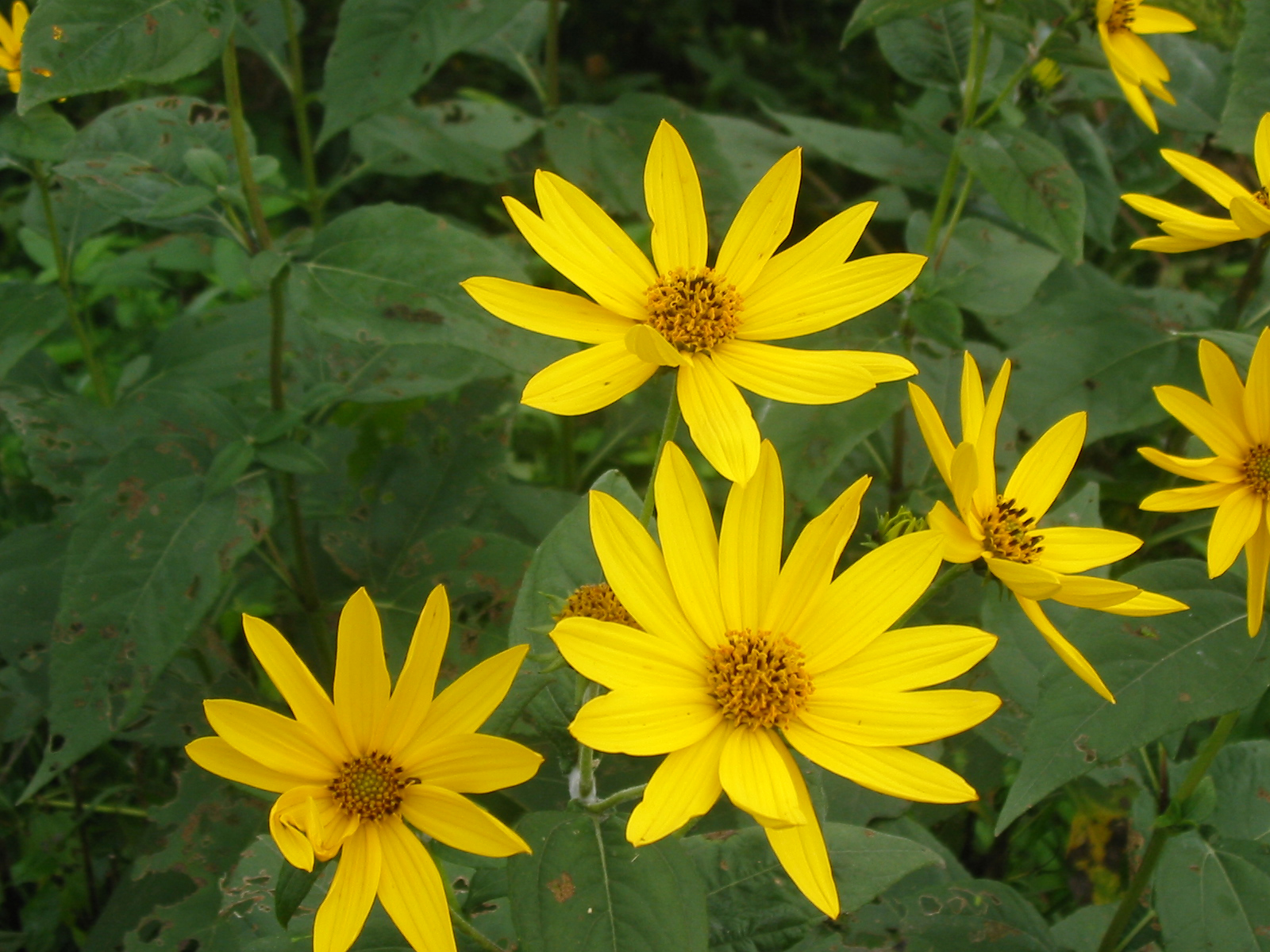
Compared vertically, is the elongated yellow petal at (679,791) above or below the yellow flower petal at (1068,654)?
below

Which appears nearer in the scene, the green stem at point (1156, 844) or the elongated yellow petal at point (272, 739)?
the elongated yellow petal at point (272, 739)

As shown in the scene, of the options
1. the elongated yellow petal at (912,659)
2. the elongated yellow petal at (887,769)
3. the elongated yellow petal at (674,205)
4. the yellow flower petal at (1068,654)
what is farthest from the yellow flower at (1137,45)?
the elongated yellow petal at (887,769)

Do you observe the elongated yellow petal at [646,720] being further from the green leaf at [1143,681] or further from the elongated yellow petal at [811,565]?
the green leaf at [1143,681]

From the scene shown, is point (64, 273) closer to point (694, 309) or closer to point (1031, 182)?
point (694, 309)

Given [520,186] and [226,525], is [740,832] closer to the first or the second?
[226,525]

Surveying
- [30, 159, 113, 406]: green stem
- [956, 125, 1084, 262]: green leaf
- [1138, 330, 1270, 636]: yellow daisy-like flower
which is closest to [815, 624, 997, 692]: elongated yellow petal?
[1138, 330, 1270, 636]: yellow daisy-like flower

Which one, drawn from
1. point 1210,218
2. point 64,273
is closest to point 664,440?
point 1210,218
